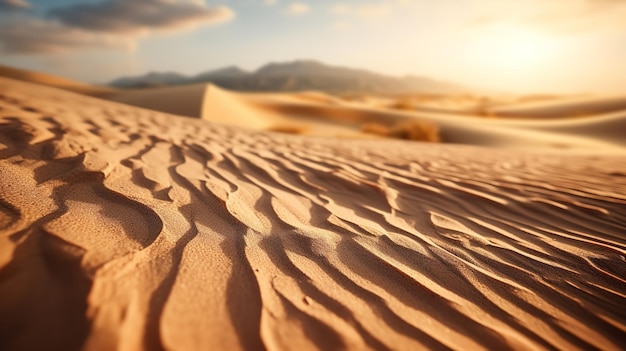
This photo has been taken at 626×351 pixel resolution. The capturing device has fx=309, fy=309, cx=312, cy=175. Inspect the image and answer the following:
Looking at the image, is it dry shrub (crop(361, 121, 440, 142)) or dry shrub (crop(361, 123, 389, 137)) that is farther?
dry shrub (crop(361, 123, 389, 137))

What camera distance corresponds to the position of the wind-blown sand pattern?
3.11 feet

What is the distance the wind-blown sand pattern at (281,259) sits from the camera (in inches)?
37.3

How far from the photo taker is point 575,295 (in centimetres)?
126

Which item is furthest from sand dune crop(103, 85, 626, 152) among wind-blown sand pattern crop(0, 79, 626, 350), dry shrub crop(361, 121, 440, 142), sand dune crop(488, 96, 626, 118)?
wind-blown sand pattern crop(0, 79, 626, 350)

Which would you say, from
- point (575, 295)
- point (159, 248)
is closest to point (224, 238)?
point (159, 248)

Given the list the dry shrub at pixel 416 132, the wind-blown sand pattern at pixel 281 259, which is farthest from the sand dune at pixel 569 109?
the wind-blown sand pattern at pixel 281 259

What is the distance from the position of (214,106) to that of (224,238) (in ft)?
30.1

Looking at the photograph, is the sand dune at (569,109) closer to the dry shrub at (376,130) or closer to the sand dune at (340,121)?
the sand dune at (340,121)

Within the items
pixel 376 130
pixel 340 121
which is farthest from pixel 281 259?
pixel 340 121

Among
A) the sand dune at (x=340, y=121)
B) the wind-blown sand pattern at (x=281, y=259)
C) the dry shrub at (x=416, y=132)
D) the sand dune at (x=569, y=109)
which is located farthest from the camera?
the sand dune at (x=569, y=109)

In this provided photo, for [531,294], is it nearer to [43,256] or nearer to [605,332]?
[605,332]

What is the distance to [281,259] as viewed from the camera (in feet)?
4.35

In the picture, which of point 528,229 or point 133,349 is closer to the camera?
point 133,349

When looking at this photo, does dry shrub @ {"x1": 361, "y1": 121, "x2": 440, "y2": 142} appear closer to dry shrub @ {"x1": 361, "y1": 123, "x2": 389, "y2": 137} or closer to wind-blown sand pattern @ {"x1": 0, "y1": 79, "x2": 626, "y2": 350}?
dry shrub @ {"x1": 361, "y1": 123, "x2": 389, "y2": 137}
